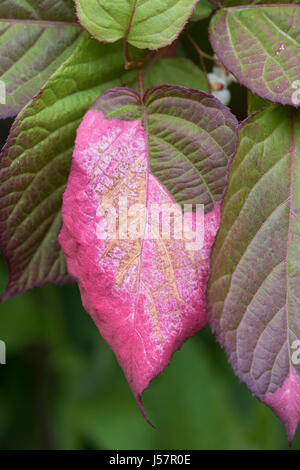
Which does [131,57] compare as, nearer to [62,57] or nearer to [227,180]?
[62,57]

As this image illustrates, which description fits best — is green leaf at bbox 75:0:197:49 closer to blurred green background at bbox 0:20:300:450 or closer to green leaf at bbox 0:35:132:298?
green leaf at bbox 0:35:132:298

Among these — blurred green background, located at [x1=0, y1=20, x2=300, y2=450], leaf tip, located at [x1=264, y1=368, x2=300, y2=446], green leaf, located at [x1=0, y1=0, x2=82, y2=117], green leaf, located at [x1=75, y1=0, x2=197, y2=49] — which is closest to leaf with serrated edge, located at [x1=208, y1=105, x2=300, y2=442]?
leaf tip, located at [x1=264, y1=368, x2=300, y2=446]

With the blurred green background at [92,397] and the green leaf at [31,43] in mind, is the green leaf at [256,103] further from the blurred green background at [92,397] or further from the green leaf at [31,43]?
the blurred green background at [92,397]

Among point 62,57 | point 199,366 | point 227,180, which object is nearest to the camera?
point 227,180

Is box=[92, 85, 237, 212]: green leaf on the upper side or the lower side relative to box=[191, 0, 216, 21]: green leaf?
lower

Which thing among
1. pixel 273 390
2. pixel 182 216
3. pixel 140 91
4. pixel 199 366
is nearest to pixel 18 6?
pixel 140 91

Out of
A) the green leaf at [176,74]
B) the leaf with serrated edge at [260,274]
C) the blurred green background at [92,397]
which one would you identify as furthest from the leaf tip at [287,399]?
the blurred green background at [92,397]

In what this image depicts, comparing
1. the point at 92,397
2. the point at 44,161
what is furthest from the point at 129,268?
the point at 92,397
